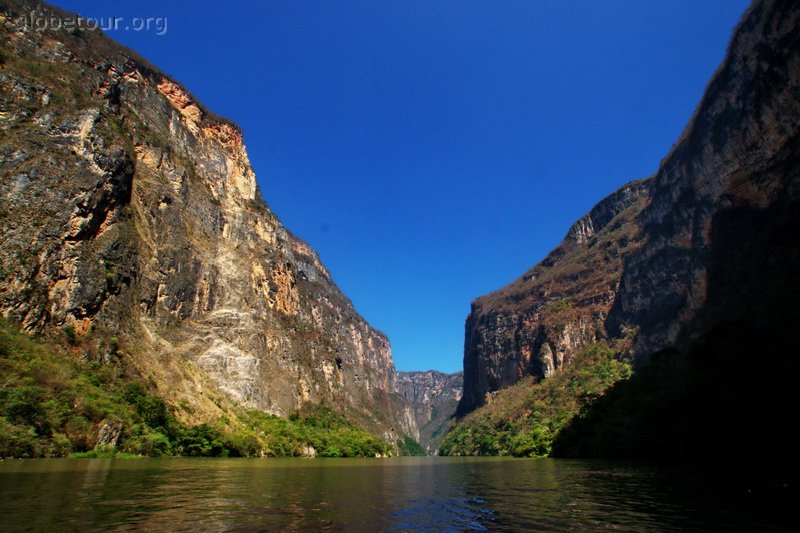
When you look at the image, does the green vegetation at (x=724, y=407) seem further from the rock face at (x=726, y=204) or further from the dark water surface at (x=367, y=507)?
the rock face at (x=726, y=204)

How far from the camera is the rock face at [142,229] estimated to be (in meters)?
57.5

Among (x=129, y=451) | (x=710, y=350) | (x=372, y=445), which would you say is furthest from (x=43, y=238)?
(x=372, y=445)

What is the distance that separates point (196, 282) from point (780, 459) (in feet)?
296

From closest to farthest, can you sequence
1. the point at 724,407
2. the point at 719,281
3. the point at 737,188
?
1. the point at 724,407
2. the point at 719,281
3. the point at 737,188

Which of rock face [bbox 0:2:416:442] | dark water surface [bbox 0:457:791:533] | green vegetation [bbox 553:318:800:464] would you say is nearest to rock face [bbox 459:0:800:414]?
green vegetation [bbox 553:318:800:464]

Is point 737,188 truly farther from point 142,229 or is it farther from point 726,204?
point 142,229

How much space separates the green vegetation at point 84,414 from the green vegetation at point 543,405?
86159mm

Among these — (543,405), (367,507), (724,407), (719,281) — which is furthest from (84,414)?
(543,405)

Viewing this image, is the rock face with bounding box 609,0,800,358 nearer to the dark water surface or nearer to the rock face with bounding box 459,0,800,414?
the rock face with bounding box 459,0,800,414

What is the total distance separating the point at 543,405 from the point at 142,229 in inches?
4927

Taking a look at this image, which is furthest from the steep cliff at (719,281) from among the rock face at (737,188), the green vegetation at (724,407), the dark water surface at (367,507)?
the dark water surface at (367,507)

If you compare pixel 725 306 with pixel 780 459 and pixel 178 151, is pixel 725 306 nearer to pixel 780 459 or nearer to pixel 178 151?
pixel 780 459

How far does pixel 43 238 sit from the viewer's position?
5591 centimetres

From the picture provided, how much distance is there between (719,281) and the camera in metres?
86.6
